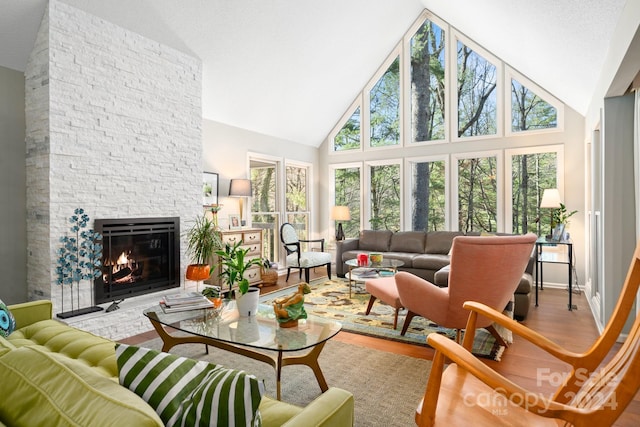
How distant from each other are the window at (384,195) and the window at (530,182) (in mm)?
1894

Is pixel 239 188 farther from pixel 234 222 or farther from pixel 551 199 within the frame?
pixel 551 199

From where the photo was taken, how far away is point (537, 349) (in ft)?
9.85

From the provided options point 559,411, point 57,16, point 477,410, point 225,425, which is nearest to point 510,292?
point 477,410

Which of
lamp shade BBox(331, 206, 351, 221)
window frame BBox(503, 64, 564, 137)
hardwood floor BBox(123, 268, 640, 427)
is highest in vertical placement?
window frame BBox(503, 64, 564, 137)

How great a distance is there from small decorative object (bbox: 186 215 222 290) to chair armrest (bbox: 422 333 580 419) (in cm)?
334

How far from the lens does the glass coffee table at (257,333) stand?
2.03 m

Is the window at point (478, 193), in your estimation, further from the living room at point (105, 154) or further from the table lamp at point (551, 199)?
the living room at point (105, 154)

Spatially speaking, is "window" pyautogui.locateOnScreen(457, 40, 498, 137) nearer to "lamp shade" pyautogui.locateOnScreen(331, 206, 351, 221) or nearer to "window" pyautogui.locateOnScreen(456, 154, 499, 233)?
"window" pyautogui.locateOnScreen(456, 154, 499, 233)

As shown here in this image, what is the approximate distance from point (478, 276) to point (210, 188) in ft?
12.8

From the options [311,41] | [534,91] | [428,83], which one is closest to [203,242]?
[311,41]

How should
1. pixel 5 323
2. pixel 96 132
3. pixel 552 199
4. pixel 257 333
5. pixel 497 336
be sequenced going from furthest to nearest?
pixel 552 199
pixel 96 132
pixel 497 336
pixel 257 333
pixel 5 323

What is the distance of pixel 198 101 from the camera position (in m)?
4.46

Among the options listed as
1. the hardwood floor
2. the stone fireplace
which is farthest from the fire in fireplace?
the hardwood floor

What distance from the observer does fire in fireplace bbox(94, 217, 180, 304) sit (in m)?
3.57
